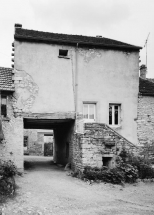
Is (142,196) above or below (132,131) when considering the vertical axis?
below

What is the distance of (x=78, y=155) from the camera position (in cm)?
1148

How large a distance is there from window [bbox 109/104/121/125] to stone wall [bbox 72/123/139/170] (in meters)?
1.55

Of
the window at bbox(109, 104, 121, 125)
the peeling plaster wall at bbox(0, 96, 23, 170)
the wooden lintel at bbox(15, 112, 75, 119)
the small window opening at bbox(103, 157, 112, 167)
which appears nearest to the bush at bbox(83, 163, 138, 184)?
the small window opening at bbox(103, 157, 112, 167)

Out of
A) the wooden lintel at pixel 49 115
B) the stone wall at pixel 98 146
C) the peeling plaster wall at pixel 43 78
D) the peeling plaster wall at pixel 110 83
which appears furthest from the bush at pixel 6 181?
the peeling plaster wall at pixel 110 83

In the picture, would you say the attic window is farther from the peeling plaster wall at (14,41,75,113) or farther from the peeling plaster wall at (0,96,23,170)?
the peeling plaster wall at (0,96,23,170)

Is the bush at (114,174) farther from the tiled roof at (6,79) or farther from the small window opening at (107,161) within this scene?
the tiled roof at (6,79)

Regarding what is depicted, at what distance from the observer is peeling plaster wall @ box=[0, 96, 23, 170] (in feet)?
37.4

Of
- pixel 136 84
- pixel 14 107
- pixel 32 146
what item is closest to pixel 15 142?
pixel 14 107

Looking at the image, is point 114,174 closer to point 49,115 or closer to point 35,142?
point 49,115

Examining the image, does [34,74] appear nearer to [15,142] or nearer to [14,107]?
[14,107]

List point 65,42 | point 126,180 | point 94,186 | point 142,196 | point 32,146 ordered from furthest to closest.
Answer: point 32,146 → point 65,42 → point 126,180 → point 94,186 → point 142,196

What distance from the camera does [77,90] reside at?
1245cm

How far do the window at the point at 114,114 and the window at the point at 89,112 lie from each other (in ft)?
3.26

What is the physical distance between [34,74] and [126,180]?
707 cm
